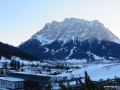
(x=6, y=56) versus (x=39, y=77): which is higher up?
(x=6, y=56)

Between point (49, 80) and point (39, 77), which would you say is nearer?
point (49, 80)

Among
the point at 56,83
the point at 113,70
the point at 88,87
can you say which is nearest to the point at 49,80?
the point at 56,83

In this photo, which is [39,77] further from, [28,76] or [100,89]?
[100,89]

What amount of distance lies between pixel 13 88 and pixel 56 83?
1168cm

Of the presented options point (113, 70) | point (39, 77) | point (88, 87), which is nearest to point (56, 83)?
point (39, 77)

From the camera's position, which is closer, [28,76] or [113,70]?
[28,76]

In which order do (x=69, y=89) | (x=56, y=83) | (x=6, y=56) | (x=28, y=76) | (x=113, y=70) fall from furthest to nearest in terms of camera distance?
1. (x=6, y=56)
2. (x=113, y=70)
3. (x=28, y=76)
4. (x=56, y=83)
5. (x=69, y=89)

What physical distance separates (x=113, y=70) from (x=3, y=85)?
3014 centimetres

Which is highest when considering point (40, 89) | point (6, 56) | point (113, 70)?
point (6, 56)

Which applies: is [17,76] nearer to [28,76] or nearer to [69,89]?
[28,76]

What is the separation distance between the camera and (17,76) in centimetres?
6512

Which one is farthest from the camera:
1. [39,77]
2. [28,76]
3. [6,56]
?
[6,56]

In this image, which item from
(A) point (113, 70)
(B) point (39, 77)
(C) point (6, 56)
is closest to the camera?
(B) point (39, 77)

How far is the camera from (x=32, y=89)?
51.4 meters
